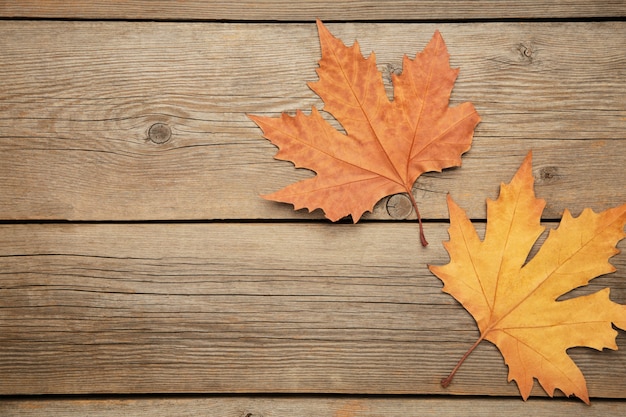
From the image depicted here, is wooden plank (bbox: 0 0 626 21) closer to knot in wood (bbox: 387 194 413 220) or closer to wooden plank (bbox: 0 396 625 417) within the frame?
knot in wood (bbox: 387 194 413 220)

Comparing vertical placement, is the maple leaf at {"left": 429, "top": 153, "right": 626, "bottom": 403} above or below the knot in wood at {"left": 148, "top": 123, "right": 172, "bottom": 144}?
below

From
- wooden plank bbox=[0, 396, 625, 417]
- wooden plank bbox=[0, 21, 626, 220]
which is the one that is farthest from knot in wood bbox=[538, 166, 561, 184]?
wooden plank bbox=[0, 396, 625, 417]

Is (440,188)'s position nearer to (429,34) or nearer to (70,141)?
(429,34)

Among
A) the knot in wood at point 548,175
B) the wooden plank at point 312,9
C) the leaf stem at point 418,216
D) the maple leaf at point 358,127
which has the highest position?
the wooden plank at point 312,9

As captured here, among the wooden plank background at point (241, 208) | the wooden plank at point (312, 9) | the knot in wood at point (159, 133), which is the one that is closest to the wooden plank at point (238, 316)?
the wooden plank background at point (241, 208)

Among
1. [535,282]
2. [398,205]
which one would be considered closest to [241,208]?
[398,205]

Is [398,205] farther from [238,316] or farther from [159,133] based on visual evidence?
[159,133]

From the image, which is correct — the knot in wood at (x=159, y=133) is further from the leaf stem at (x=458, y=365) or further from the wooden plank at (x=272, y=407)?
the leaf stem at (x=458, y=365)
